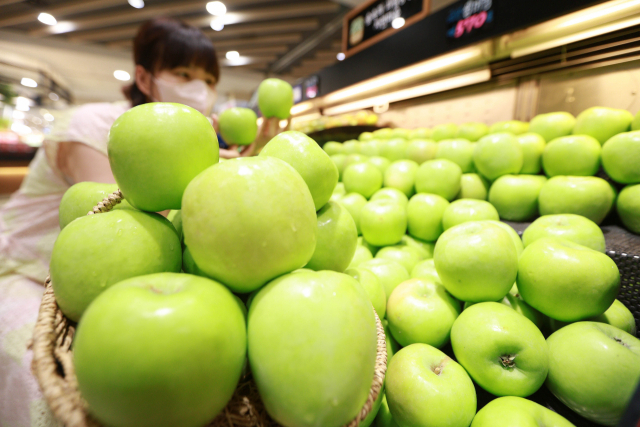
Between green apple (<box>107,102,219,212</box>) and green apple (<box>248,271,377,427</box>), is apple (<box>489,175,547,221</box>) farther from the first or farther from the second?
green apple (<box>107,102,219,212</box>)

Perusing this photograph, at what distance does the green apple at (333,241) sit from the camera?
2.49 feet

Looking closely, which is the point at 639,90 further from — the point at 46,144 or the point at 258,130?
the point at 46,144

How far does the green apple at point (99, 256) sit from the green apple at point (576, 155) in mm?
1686

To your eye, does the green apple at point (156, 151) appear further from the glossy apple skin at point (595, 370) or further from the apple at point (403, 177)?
the apple at point (403, 177)

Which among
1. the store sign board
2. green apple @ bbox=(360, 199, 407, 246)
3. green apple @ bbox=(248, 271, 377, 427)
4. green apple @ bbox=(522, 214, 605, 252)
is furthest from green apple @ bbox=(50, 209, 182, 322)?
the store sign board

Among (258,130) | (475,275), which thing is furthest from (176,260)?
(258,130)

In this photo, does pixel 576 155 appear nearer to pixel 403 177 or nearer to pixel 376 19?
pixel 403 177

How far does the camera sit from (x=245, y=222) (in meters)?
0.50

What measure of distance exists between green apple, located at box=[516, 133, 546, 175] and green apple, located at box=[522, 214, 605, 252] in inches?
20.9

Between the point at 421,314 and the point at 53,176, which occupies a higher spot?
the point at 53,176

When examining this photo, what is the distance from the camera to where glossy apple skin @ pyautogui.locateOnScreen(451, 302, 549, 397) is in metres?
0.71

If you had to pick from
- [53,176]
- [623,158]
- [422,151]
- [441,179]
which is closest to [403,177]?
[441,179]

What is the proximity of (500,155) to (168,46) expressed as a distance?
6.18 ft

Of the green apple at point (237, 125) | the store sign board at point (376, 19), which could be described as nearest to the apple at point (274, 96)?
the green apple at point (237, 125)
